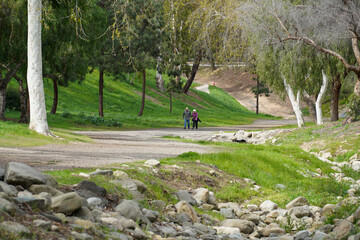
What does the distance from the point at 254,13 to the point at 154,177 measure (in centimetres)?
1650

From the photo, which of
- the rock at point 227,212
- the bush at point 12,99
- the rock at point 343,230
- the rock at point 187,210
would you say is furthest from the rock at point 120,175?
the bush at point 12,99

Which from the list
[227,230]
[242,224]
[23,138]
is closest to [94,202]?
[227,230]

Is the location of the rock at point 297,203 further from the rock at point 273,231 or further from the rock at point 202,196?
the rock at point 202,196

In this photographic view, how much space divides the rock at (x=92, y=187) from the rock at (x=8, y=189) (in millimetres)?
1429

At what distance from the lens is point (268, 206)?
10.9 meters

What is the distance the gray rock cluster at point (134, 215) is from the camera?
5.88 m

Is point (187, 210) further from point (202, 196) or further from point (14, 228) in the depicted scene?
point (14, 228)

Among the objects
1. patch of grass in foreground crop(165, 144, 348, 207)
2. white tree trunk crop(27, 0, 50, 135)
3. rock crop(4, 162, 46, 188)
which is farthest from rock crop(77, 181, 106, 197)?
white tree trunk crop(27, 0, 50, 135)

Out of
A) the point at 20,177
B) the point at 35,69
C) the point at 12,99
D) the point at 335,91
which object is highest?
the point at 35,69

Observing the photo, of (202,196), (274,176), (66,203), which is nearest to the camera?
(66,203)

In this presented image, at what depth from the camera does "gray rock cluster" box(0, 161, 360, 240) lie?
5.88 metres

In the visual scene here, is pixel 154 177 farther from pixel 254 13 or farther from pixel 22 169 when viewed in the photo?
pixel 254 13

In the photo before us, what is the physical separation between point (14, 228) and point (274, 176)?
33.9 feet

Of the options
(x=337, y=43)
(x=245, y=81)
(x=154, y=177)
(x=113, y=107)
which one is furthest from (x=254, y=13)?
(x=245, y=81)
